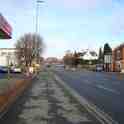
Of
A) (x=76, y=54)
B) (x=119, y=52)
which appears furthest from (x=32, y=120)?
(x=76, y=54)

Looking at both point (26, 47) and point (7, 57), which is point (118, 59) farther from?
point (7, 57)

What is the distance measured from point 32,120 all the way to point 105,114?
9.35 ft

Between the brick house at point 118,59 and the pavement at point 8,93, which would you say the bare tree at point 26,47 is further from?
the pavement at point 8,93

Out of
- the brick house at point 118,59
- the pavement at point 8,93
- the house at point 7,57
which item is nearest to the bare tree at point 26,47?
the house at point 7,57

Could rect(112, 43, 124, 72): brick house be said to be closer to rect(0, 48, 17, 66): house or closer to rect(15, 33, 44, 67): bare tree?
rect(15, 33, 44, 67): bare tree

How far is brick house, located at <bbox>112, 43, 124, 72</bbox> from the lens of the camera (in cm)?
10265

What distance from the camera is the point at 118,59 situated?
108312 millimetres

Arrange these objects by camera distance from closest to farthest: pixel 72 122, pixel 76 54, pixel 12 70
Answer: pixel 72 122 < pixel 12 70 < pixel 76 54

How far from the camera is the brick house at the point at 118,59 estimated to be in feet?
337

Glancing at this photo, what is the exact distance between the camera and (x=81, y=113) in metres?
12.8

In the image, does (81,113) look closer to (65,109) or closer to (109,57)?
(65,109)

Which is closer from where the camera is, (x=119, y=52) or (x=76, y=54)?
(x=119, y=52)

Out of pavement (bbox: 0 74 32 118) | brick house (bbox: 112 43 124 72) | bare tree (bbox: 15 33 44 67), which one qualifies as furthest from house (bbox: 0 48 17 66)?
brick house (bbox: 112 43 124 72)

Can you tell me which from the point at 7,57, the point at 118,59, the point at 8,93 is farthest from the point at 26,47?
the point at 8,93
